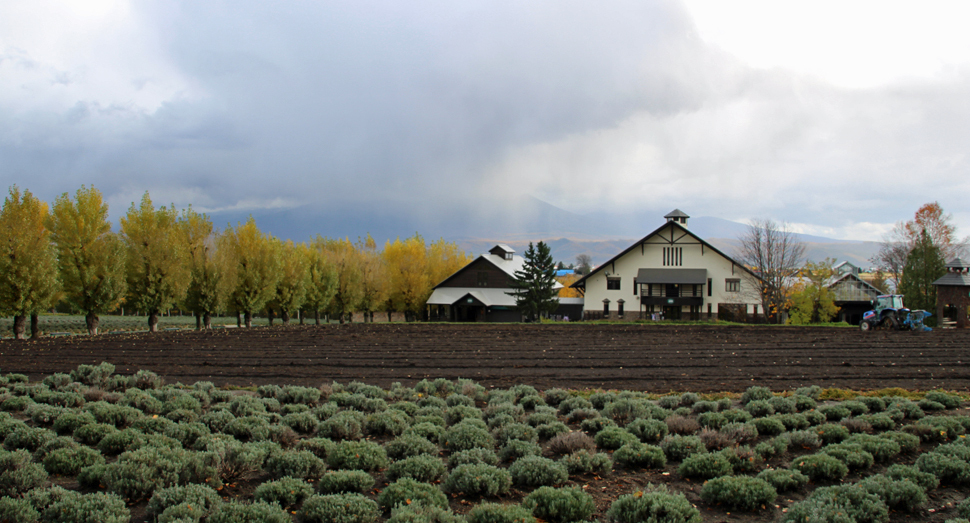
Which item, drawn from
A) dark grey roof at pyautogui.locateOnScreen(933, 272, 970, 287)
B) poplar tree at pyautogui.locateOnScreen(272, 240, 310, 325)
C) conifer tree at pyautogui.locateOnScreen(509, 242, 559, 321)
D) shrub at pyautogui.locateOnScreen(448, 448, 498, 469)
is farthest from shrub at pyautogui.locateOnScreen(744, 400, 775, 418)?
dark grey roof at pyautogui.locateOnScreen(933, 272, 970, 287)

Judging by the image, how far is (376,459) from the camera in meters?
7.77

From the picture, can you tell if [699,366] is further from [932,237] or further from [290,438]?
[932,237]

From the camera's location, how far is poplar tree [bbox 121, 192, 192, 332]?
120ft

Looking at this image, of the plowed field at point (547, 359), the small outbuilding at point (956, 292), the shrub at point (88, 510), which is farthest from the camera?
the small outbuilding at point (956, 292)

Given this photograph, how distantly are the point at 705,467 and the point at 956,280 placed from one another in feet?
164

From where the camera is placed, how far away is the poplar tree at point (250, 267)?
4200 cm

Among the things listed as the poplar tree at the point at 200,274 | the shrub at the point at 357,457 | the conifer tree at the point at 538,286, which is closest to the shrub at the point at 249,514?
the shrub at the point at 357,457

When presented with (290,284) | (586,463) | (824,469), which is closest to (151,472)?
(586,463)

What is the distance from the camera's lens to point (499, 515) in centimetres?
564

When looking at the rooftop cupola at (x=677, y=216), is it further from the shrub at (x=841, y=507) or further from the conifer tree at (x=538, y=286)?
the shrub at (x=841, y=507)

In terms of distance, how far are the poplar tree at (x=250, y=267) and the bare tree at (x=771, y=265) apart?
41.7 m

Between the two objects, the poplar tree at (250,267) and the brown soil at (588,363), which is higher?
the poplar tree at (250,267)

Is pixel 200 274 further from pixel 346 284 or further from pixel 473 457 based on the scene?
pixel 473 457

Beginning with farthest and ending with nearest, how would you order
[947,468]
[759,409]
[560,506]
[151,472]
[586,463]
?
[759,409], [586,463], [947,468], [151,472], [560,506]
